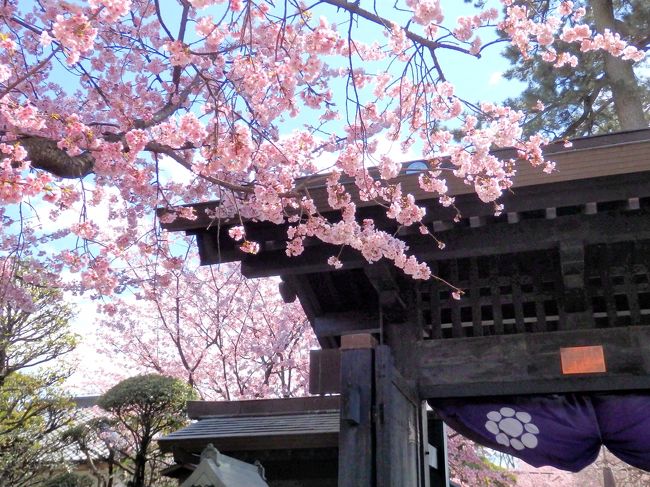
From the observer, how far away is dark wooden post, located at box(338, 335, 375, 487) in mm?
3668

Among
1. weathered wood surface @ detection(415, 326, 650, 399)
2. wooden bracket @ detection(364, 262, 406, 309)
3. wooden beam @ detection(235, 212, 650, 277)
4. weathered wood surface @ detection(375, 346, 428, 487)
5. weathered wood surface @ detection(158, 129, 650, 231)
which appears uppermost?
weathered wood surface @ detection(158, 129, 650, 231)

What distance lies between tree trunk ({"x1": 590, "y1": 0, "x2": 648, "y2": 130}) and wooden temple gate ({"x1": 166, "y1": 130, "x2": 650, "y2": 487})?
679cm

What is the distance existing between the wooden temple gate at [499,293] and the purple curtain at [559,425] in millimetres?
325

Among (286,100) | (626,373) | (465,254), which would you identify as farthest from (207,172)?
(626,373)

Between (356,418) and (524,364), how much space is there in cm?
131

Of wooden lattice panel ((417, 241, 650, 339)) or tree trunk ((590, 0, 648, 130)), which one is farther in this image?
A: tree trunk ((590, 0, 648, 130))

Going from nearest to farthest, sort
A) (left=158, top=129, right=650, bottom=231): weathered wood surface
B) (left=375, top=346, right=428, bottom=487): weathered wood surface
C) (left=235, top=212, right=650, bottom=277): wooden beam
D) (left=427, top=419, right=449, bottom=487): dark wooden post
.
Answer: (left=158, top=129, right=650, bottom=231): weathered wood surface < (left=375, top=346, right=428, bottom=487): weathered wood surface < (left=235, top=212, right=650, bottom=277): wooden beam < (left=427, top=419, right=449, bottom=487): dark wooden post

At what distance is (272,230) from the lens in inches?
176

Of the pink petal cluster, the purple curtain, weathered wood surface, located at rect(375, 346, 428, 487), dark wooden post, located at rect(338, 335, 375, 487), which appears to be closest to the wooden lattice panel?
the purple curtain

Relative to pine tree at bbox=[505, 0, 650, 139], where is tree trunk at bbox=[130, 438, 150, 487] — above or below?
below

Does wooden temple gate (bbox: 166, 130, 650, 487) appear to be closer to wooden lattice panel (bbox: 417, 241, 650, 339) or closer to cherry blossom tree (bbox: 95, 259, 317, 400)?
wooden lattice panel (bbox: 417, 241, 650, 339)

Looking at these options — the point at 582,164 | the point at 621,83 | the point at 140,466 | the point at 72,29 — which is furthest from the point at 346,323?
the point at 621,83

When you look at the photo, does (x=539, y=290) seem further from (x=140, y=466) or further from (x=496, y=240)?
(x=140, y=466)

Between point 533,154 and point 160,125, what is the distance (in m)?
2.59
